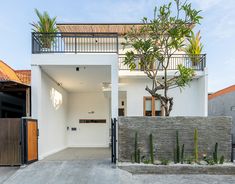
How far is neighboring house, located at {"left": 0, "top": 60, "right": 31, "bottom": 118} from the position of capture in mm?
10195


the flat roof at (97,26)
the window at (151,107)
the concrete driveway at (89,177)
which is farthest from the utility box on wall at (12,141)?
the flat roof at (97,26)

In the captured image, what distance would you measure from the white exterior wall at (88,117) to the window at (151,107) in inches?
154

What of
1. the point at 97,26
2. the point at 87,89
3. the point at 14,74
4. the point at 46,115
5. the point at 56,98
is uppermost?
the point at 97,26

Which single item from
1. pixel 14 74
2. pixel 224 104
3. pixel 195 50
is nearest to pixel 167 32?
pixel 195 50

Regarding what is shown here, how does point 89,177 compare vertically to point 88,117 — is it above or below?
below

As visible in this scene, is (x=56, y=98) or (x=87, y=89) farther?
(x=87, y=89)

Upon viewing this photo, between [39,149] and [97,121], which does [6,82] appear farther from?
[97,121]

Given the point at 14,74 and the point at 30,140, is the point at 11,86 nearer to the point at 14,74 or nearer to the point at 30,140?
the point at 30,140

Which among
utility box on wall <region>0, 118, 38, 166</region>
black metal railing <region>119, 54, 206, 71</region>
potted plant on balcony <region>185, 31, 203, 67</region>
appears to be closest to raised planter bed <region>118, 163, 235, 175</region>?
utility box on wall <region>0, 118, 38, 166</region>

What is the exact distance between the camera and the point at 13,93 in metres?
11.8

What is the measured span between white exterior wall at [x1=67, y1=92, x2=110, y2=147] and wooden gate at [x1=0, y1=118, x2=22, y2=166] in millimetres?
6931

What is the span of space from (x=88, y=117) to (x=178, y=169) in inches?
336

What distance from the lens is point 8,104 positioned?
12766mm

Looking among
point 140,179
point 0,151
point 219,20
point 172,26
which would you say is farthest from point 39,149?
point 219,20
